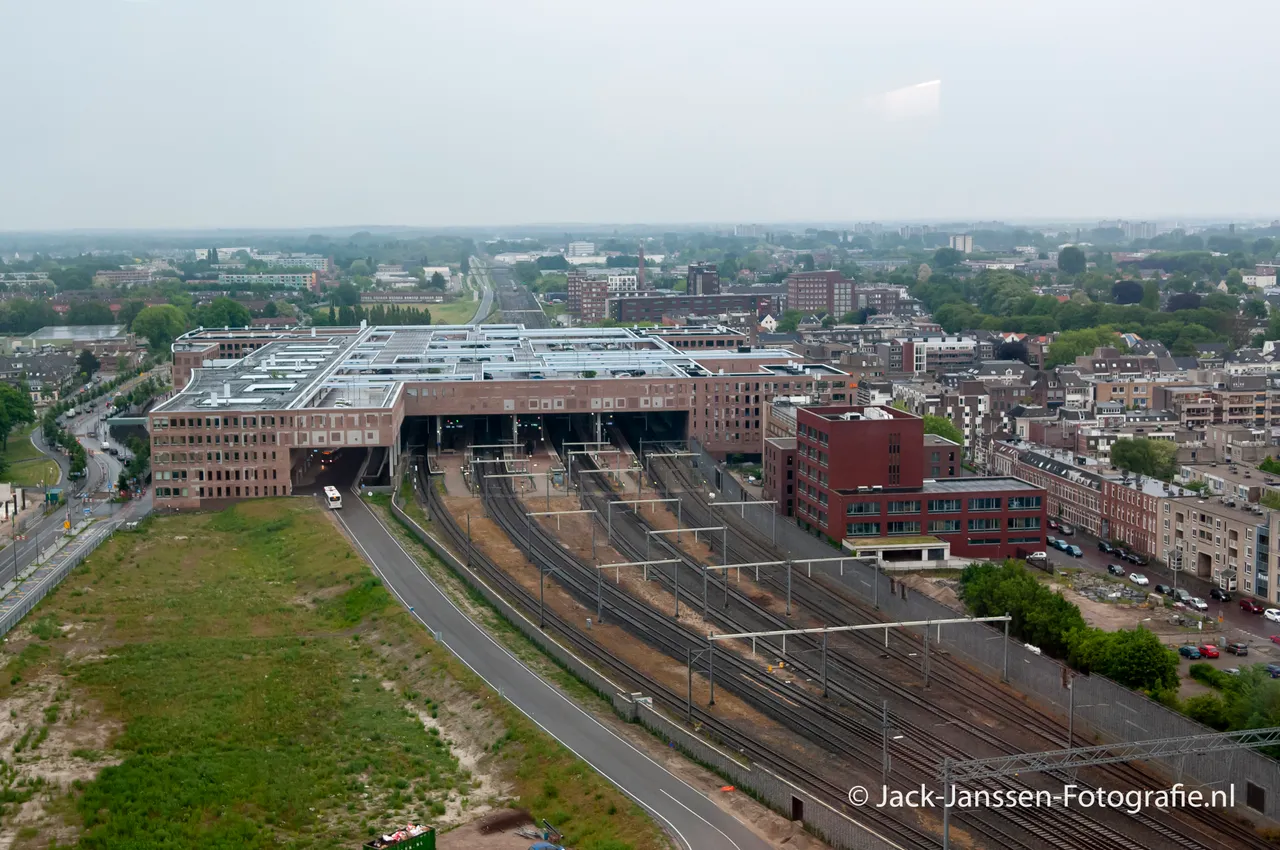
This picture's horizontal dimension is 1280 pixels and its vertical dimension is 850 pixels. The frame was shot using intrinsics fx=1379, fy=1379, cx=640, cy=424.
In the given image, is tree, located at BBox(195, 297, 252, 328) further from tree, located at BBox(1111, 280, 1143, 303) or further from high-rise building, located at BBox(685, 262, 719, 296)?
tree, located at BBox(1111, 280, 1143, 303)

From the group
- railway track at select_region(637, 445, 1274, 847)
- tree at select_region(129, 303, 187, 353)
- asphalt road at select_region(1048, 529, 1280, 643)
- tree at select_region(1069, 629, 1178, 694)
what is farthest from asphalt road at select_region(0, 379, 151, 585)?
tree at select_region(129, 303, 187, 353)

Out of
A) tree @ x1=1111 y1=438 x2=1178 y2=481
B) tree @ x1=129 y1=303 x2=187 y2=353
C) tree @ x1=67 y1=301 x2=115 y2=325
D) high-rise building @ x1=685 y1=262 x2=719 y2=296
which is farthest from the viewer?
high-rise building @ x1=685 y1=262 x2=719 y2=296

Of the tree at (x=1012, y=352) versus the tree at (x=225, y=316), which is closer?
the tree at (x=1012, y=352)

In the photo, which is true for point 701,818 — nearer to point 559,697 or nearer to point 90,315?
point 559,697

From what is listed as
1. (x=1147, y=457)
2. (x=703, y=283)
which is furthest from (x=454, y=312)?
(x=1147, y=457)

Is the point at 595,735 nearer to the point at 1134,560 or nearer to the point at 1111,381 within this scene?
the point at 1134,560

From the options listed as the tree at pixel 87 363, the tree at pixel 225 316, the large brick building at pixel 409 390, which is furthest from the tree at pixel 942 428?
the tree at pixel 225 316

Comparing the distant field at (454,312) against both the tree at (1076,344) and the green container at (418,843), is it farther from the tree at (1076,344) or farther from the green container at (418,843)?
the green container at (418,843)
